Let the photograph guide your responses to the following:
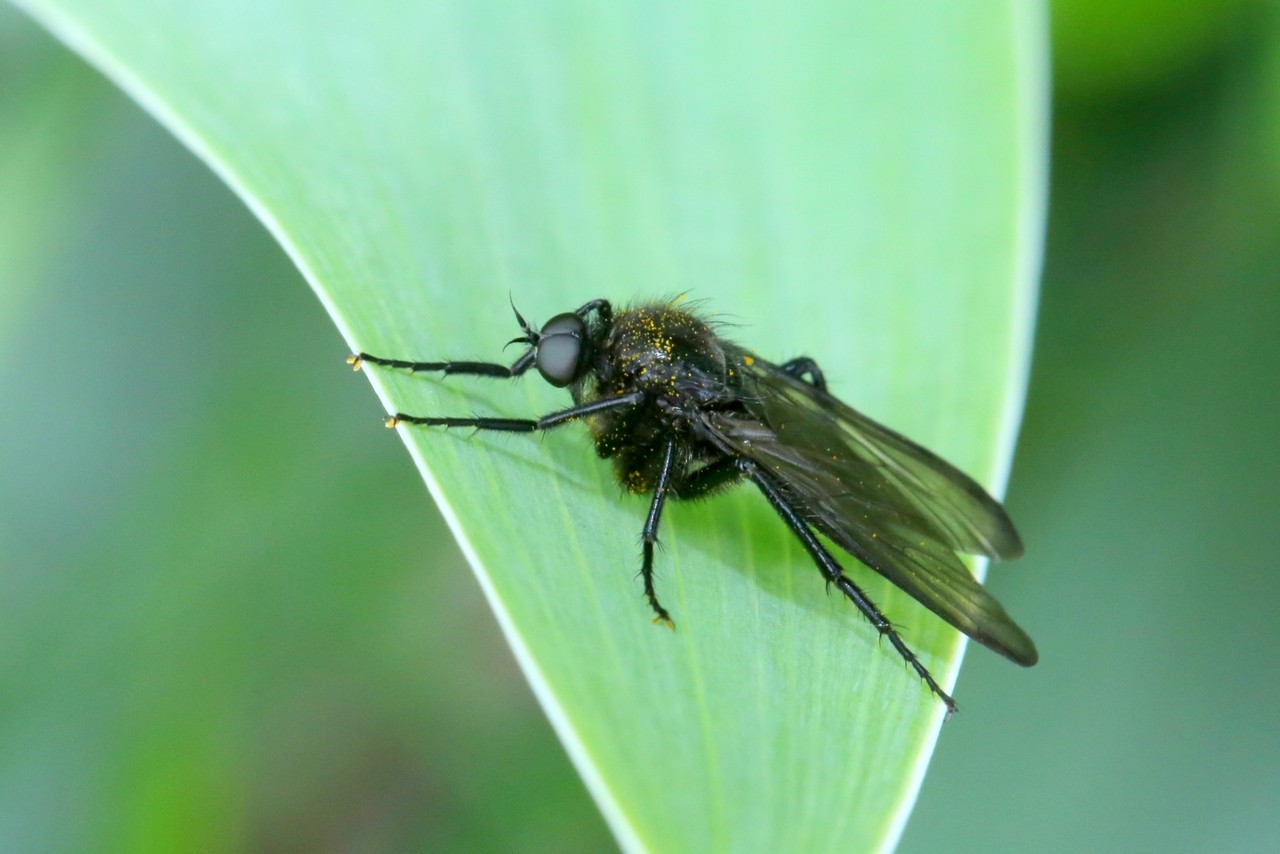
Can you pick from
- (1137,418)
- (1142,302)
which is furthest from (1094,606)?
(1142,302)

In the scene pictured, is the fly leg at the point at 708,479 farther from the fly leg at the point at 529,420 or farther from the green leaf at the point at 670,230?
the fly leg at the point at 529,420

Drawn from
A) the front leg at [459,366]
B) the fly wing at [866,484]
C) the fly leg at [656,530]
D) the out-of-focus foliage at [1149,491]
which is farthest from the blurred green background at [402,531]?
the front leg at [459,366]

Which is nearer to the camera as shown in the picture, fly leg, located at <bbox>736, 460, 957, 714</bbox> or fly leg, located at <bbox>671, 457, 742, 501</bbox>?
fly leg, located at <bbox>736, 460, 957, 714</bbox>

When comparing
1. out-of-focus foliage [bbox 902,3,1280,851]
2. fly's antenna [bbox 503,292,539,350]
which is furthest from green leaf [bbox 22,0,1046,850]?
out-of-focus foliage [bbox 902,3,1280,851]

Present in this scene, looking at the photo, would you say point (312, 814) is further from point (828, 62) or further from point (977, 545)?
point (828, 62)

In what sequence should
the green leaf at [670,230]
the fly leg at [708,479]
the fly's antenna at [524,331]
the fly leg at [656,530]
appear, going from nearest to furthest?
the green leaf at [670,230]
the fly leg at [656,530]
the fly's antenna at [524,331]
the fly leg at [708,479]

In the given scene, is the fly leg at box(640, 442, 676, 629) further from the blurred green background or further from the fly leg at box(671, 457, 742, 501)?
the blurred green background
